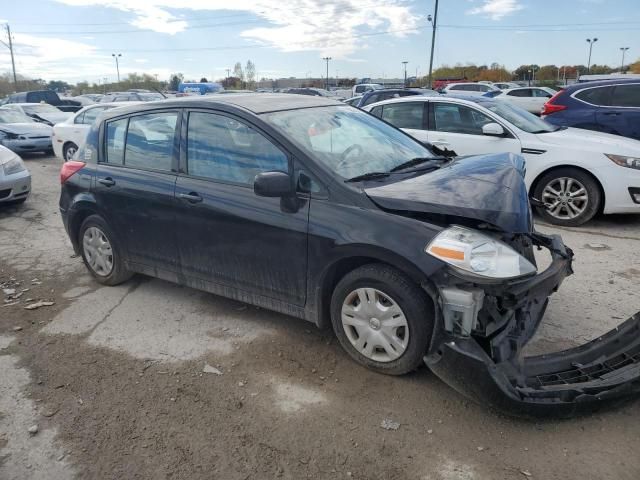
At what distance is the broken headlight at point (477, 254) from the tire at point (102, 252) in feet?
10.0

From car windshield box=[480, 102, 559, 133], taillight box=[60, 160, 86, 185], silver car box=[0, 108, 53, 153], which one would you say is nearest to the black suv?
taillight box=[60, 160, 86, 185]

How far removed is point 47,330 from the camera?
417cm

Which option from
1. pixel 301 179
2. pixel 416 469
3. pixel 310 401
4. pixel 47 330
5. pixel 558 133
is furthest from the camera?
pixel 558 133

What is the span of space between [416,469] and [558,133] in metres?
5.70

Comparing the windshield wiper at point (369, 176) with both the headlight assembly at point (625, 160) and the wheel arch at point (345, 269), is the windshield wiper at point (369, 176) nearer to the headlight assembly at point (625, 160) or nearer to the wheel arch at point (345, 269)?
the wheel arch at point (345, 269)

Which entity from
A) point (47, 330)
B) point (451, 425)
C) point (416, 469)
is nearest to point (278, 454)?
point (416, 469)

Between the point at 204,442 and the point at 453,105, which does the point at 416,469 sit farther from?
the point at 453,105

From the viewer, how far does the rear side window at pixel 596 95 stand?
8.78 metres

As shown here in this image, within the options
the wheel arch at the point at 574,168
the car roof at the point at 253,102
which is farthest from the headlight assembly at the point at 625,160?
the car roof at the point at 253,102

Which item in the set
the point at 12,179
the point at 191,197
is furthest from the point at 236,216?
the point at 12,179

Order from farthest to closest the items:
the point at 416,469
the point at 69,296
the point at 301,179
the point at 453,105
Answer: the point at 453,105 < the point at 69,296 < the point at 301,179 < the point at 416,469

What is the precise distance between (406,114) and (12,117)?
12.2 meters

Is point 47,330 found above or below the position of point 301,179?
below

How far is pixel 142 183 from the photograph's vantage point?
4.23m
